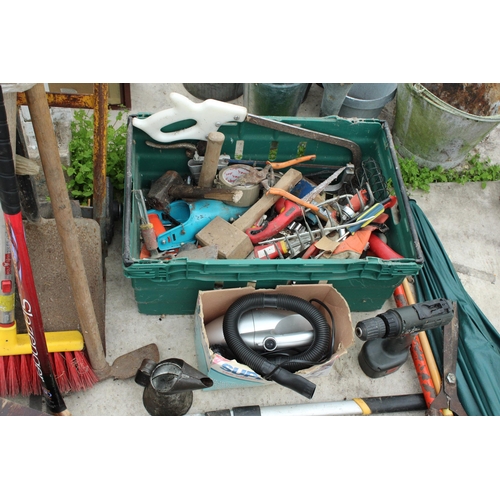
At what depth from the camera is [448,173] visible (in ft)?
11.8

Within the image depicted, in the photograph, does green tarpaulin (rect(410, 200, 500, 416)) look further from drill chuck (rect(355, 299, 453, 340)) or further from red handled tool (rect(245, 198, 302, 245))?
red handled tool (rect(245, 198, 302, 245))

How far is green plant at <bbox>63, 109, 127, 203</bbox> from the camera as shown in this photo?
9.48 feet

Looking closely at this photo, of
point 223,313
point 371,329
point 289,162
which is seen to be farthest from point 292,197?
point 371,329

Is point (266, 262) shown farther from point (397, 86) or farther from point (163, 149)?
point (397, 86)

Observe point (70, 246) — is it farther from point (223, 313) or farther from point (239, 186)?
point (239, 186)

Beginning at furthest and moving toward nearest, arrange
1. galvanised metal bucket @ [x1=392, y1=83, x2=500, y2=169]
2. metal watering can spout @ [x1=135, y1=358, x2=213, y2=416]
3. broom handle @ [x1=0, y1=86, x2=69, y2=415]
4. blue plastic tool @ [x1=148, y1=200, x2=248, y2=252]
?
galvanised metal bucket @ [x1=392, y1=83, x2=500, y2=169]
blue plastic tool @ [x1=148, y1=200, x2=248, y2=252]
metal watering can spout @ [x1=135, y1=358, x2=213, y2=416]
broom handle @ [x1=0, y1=86, x2=69, y2=415]

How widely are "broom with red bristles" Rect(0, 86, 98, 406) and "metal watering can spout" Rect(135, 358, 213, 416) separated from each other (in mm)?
327

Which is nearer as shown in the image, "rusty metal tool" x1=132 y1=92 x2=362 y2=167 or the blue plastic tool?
"rusty metal tool" x1=132 y1=92 x2=362 y2=167

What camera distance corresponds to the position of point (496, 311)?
3.06m

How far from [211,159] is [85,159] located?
0.71 m


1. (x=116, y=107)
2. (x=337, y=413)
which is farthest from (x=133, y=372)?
(x=116, y=107)

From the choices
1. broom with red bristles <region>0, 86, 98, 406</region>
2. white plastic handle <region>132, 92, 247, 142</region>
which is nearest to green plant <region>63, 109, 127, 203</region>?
white plastic handle <region>132, 92, 247, 142</region>

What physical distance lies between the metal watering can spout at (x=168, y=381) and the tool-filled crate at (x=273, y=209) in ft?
1.30

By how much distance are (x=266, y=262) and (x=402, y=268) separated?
0.64 m
